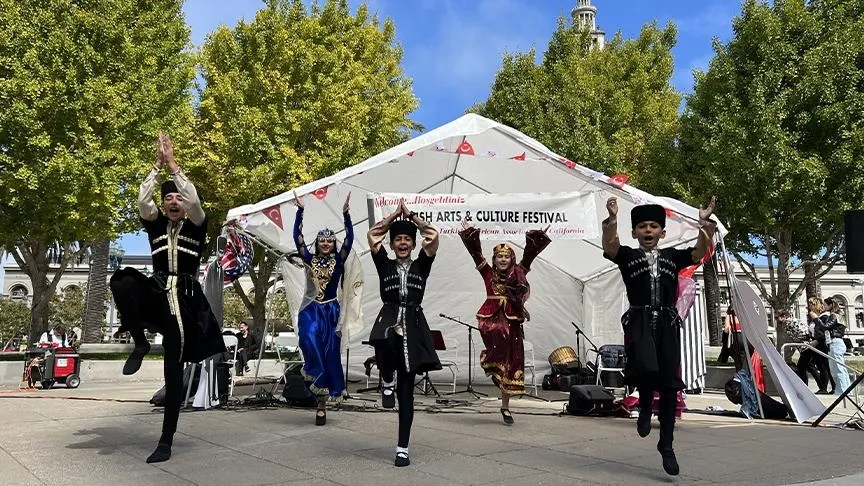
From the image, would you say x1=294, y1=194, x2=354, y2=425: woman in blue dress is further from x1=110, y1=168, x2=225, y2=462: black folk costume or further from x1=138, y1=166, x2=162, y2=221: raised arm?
x1=138, y1=166, x2=162, y2=221: raised arm

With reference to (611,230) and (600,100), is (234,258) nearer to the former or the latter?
(611,230)

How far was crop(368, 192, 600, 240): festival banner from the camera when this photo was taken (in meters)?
8.52

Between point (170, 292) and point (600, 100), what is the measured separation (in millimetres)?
22040

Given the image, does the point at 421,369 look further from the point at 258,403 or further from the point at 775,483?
the point at 258,403

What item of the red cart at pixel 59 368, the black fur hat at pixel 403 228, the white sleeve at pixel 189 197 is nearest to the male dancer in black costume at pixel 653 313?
the black fur hat at pixel 403 228

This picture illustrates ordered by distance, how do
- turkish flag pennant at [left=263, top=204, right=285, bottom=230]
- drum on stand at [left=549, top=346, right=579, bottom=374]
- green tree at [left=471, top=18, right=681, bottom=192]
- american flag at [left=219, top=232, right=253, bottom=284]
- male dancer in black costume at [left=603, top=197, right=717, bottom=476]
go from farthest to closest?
1. green tree at [left=471, top=18, right=681, bottom=192]
2. drum on stand at [left=549, top=346, right=579, bottom=374]
3. turkish flag pennant at [left=263, top=204, right=285, bottom=230]
4. american flag at [left=219, top=232, right=253, bottom=284]
5. male dancer in black costume at [left=603, top=197, right=717, bottom=476]

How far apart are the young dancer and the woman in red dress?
2.13 meters

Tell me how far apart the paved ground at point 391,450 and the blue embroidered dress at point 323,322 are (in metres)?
0.48

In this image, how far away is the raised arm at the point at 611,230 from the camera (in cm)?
471

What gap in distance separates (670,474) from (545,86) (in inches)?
894

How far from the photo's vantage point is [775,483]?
4.46 meters

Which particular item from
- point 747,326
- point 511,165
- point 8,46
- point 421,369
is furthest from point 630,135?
point 421,369

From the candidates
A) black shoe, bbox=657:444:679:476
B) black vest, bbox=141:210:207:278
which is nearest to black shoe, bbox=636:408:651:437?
black shoe, bbox=657:444:679:476

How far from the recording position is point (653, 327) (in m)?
4.81
